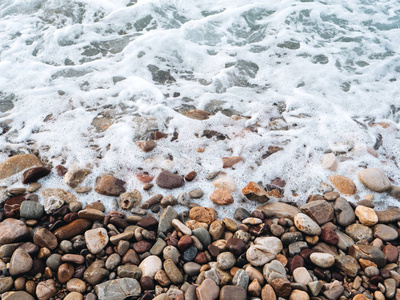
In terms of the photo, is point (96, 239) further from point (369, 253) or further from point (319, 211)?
point (369, 253)

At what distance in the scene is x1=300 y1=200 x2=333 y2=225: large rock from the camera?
95.4 inches

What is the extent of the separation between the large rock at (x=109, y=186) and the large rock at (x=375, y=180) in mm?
2392

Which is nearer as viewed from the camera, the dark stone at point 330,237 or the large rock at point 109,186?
the dark stone at point 330,237

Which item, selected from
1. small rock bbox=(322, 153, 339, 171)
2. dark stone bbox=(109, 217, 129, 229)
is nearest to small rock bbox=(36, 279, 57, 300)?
dark stone bbox=(109, 217, 129, 229)

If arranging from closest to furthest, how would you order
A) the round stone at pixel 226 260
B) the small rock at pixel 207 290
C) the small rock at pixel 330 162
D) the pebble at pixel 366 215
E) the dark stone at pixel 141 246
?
the small rock at pixel 207 290
the round stone at pixel 226 260
the dark stone at pixel 141 246
the pebble at pixel 366 215
the small rock at pixel 330 162

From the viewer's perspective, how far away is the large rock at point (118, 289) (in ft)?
6.20

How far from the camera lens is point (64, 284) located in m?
2.00

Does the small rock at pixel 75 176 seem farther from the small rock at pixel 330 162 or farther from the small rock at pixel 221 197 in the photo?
the small rock at pixel 330 162

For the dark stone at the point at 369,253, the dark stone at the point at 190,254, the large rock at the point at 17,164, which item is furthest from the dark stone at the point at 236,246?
the large rock at the point at 17,164

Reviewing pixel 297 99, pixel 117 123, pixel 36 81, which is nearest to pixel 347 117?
pixel 297 99

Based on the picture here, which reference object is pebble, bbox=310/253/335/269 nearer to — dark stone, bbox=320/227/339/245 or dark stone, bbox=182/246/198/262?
dark stone, bbox=320/227/339/245

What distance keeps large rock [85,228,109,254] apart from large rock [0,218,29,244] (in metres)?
0.50

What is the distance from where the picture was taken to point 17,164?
2.79 meters

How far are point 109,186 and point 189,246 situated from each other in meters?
0.99
